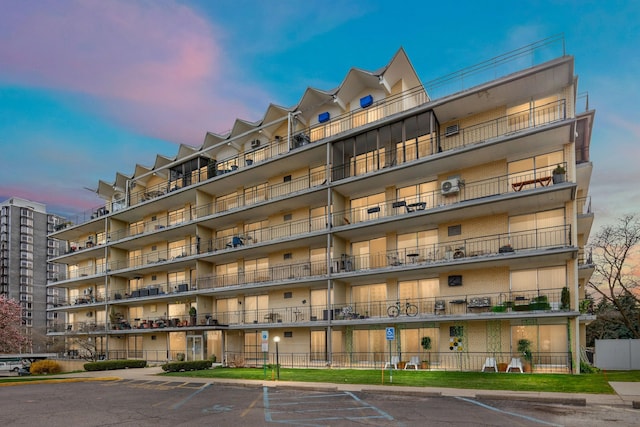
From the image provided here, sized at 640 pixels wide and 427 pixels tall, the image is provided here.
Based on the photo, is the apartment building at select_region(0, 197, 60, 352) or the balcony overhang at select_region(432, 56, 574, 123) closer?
the balcony overhang at select_region(432, 56, 574, 123)

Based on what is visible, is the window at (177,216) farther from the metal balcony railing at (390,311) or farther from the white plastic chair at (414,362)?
the white plastic chair at (414,362)

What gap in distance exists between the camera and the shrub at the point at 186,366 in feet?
101

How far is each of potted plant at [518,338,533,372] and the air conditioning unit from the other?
871 cm

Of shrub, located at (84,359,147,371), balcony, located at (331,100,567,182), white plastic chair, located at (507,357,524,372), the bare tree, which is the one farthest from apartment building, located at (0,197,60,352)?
white plastic chair, located at (507,357,524,372)

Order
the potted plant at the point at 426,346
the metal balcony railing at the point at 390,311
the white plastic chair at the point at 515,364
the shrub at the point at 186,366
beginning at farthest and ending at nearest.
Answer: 1. the shrub at the point at 186,366
2. the potted plant at the point at 426,346
3. the metal balcony railing at the point at 390,311
4. the white plastic chair at the point at 515,364

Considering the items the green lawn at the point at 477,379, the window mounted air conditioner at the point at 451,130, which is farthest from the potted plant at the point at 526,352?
the window mounted air conditioner at the point at 451,130

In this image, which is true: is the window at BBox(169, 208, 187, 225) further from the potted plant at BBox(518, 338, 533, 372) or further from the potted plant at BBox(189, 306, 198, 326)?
the potted plant at BBox(518, 338, 533, 372)

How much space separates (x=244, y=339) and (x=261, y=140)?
16.0 meters

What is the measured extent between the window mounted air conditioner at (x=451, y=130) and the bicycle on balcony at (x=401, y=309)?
34.3ft

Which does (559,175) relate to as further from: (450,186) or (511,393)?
(511,393)

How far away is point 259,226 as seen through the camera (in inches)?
1497

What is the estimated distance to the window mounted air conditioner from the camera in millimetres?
28109

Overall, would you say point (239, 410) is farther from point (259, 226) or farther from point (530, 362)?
point (259, 226)

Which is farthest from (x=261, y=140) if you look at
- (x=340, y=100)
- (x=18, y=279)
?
(x=18, y=279)
